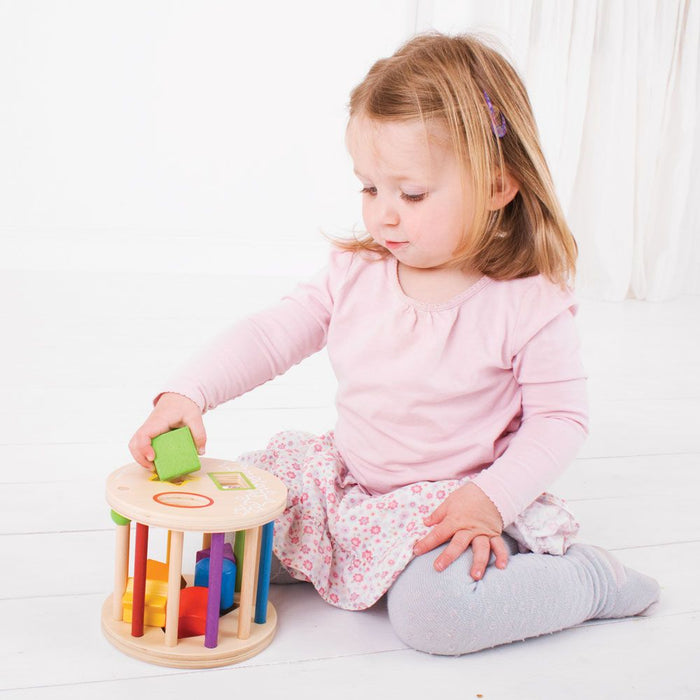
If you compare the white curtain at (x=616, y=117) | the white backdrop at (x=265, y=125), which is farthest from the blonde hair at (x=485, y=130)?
the white curtain at (x=616, y=117)

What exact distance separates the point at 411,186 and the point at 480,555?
0.33 metres

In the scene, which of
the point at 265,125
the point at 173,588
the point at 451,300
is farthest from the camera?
the point at 265,125

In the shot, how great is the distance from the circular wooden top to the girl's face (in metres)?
0.26

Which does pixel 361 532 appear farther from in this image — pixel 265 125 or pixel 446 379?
pixel 265 125

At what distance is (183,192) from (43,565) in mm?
2022

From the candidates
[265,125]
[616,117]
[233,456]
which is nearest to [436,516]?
[233,456]

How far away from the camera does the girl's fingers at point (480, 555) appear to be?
811 mm

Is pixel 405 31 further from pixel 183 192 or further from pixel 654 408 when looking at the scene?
pixel 654 408

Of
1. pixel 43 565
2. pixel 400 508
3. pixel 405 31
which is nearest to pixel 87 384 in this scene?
pixel 43 565

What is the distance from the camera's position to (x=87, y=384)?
1.54 meters

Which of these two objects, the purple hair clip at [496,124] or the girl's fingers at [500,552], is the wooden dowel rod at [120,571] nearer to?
the girl's fingers at [500,552]

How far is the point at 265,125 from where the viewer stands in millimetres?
2873

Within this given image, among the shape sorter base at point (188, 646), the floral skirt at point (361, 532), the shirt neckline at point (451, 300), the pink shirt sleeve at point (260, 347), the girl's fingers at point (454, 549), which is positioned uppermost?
the shirt neckline at point (451, 300)

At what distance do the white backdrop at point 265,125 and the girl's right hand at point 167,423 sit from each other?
73.2 inches
